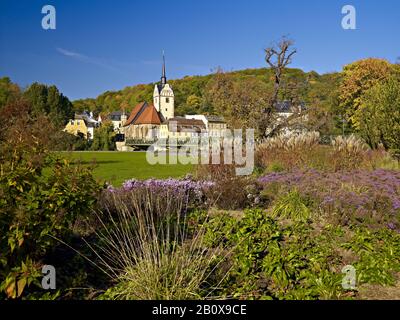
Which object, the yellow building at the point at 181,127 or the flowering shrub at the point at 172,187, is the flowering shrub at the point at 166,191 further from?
the yellow building at the point at 181,127

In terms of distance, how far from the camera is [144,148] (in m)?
50.3

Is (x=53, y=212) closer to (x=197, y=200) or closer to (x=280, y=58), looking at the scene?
(x=197, y=200)

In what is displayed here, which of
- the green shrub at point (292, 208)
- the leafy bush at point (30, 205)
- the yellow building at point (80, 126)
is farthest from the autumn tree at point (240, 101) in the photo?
the yellow building at point (80, 126)

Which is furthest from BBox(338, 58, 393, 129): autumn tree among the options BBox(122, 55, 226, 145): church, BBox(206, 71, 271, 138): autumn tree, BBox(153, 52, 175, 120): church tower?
BBox(153, 52, 175, 120): church tower

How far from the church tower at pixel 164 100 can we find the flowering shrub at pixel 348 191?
6449cm

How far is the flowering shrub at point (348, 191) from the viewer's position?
644cm

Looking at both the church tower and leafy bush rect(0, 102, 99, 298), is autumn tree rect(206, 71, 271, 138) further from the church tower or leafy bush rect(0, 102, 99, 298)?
the church tower

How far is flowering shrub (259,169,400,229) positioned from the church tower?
212 ft

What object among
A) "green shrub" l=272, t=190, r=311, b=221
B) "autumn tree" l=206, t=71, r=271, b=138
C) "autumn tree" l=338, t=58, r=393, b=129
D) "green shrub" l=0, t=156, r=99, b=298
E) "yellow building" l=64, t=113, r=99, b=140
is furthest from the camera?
"yellow building" l=64, t=113, r=99, b=140

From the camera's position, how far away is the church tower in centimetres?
7364

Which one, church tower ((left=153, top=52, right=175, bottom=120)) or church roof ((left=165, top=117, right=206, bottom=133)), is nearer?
church roof ((left=165, top=117, right=206, bottom=133))

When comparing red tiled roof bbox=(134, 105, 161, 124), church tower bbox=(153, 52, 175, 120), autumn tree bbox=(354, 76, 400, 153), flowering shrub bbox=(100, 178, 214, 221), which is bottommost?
flowering shrub bbox=(100, 178, 214, 221)

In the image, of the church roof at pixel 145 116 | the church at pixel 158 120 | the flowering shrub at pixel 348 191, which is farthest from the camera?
the church roof at pixel 145 116
